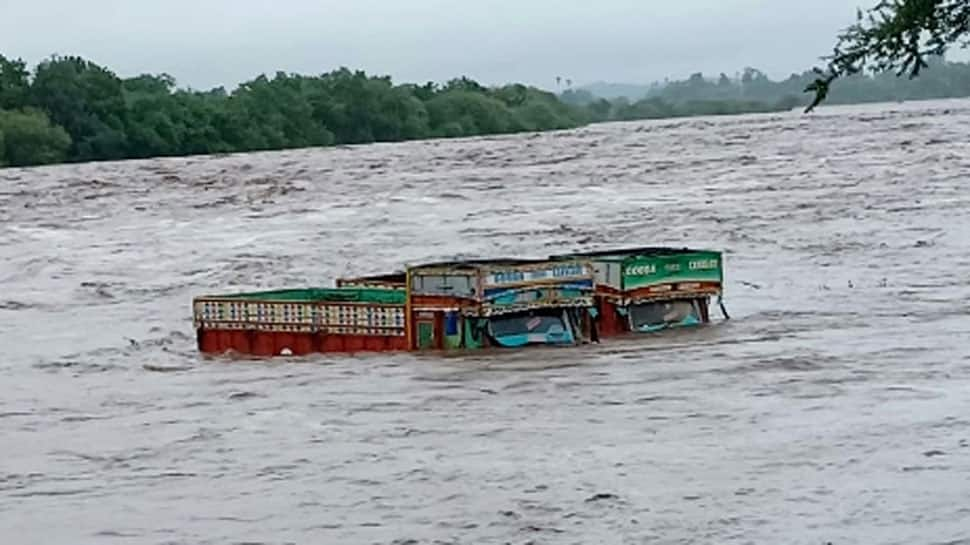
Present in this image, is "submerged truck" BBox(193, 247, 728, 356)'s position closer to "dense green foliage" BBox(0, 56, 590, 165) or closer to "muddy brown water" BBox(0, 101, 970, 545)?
"muddy brown water" BBox(0, 101, 970, 545)

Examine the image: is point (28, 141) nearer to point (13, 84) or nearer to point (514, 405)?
point (13, 84)

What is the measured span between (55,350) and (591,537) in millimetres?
15958

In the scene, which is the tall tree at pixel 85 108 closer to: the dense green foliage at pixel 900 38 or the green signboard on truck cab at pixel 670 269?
the green signboard on truck cab at pixel 670 269

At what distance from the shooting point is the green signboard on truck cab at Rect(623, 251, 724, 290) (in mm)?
24453

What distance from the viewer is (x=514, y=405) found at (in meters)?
19.8

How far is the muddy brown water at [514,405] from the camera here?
14172 millimetres

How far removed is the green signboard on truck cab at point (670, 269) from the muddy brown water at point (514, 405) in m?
0.79

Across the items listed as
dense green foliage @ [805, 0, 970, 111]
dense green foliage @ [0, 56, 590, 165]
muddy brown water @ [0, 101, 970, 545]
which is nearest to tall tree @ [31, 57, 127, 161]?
dense green foliage @ [0, 56, 590, 165]

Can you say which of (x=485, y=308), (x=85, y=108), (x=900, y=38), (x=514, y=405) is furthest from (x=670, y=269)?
(x=85, y=108)

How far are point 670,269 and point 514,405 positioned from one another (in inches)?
223

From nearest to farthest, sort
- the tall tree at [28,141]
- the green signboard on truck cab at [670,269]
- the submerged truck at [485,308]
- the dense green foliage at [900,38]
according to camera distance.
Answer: the dense green foliage at [900,38] < the submerged truck at [485,308] < the green signboard on truck cab at [670,269] < the tall tree at [28,141]

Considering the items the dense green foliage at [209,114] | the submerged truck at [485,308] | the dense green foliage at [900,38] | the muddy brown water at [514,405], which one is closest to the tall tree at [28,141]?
the dense green foliage at [209,114]

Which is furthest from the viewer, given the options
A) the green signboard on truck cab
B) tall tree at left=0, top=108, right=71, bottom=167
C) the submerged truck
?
tall tree at left=0, top=108, right=71, bottom=167

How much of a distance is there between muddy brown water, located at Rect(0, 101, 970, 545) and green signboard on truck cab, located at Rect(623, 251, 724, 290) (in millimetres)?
795
